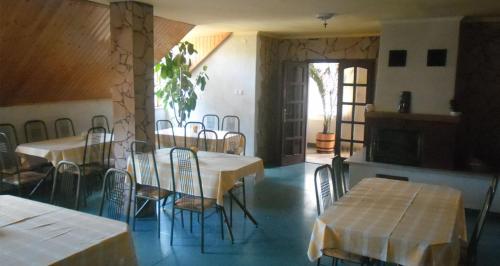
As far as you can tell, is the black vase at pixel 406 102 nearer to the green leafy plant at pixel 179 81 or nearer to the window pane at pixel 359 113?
the window pane at pixel 359 113

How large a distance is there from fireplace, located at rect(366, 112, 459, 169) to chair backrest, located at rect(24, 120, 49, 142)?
4.43 m

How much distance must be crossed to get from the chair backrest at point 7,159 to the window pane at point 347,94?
488 centimetres

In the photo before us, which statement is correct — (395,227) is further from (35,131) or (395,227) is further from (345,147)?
(35,131)

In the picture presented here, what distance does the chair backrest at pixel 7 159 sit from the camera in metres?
4.25

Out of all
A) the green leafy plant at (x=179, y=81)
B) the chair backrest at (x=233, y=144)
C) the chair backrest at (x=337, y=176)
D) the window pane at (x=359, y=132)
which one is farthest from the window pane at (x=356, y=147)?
the chair backrest at (x=337, y=176)

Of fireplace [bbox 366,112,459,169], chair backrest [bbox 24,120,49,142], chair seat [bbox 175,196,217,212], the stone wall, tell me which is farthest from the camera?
the stone wall

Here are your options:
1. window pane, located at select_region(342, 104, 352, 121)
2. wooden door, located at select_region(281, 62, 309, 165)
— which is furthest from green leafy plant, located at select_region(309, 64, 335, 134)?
window pane, located at select_region(342, 104, 352, 121)

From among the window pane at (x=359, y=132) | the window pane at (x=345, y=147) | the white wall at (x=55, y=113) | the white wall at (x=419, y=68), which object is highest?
the white wall at (x=419, y=68)

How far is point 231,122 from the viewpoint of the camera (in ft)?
22.8

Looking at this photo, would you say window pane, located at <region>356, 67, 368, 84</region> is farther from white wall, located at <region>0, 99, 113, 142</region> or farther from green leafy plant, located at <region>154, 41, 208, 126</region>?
white wall, located at <region>0, 99, 113, 142</region>

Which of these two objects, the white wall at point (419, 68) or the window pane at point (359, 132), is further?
the window pane at point (359, 132)

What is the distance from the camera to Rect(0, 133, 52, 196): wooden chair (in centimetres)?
423

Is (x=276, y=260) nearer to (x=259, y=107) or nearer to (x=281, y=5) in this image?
(x=281, y=5)

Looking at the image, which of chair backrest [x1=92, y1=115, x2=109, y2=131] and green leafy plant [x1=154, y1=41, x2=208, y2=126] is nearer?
chair backrest [x1=92, y1=115, x2=109, y2=131]
